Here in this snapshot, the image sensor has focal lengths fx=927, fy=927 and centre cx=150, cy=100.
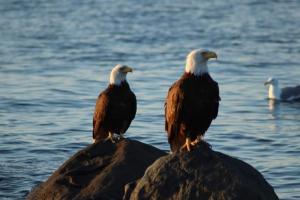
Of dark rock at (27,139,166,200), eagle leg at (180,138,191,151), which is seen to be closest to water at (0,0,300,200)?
dark rock at (27,139,166,200)

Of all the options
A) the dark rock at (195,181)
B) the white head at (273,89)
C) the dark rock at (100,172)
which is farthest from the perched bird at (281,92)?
the dark rock at (195,181)

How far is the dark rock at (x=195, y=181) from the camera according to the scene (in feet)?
28.2

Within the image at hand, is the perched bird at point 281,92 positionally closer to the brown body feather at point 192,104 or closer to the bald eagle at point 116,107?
the bald eagle at point 116,107

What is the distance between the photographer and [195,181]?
28.5 ft

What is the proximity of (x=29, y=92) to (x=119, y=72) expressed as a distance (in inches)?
337

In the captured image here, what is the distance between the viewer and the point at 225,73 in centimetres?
2198

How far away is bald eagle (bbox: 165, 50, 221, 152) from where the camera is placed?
8.91 m

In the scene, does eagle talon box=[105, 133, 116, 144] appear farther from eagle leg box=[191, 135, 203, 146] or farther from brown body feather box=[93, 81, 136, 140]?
eagle leg box=[191, 135, 203, 146]

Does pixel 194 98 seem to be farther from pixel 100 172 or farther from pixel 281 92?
pixel 281 92

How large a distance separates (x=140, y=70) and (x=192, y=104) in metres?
13.2

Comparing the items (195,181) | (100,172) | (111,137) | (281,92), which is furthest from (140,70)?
(195,181)

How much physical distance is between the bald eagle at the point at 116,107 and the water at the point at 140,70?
5.38 feet

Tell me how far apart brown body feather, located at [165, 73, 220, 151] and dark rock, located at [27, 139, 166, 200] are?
0.74 meters

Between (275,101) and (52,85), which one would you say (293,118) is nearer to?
(275,101)
